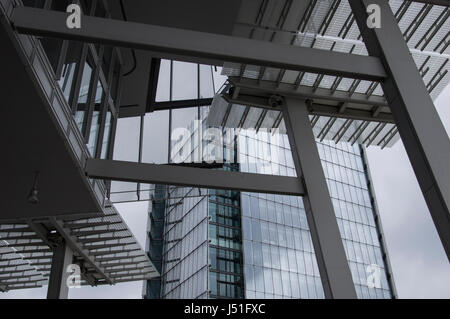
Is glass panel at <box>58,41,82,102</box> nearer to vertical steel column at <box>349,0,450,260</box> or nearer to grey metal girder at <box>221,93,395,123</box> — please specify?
grey metal girder at <box>221,93,395,123</box>

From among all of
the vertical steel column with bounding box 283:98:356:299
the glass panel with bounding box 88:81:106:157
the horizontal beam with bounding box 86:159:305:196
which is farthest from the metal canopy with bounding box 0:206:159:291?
the vertical steel column with bounding box 283:98:356:299

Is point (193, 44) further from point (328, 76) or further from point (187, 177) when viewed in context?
point (328, 76)

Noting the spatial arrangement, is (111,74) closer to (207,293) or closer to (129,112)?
(129,112)

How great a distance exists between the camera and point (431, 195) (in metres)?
6.50

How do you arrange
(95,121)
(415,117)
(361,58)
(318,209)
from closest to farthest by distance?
(415,117) → (361,58) → (318,209) → (95,121)

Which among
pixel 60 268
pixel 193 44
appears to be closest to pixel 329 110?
pixel 193 44

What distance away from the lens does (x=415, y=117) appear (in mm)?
7004

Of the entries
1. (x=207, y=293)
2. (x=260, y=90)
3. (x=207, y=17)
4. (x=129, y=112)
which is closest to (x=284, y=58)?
(x=260, y=90)

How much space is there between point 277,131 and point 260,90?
3422 mm

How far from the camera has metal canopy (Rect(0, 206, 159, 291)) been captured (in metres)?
21.1

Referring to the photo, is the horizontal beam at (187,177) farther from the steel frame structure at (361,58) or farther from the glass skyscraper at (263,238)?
the glass skyscraper at (263,238)

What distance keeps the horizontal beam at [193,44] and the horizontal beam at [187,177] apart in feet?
14.0

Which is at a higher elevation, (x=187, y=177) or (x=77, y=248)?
(x=77, y=248)

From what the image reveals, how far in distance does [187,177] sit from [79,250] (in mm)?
14058
